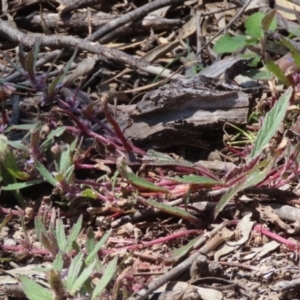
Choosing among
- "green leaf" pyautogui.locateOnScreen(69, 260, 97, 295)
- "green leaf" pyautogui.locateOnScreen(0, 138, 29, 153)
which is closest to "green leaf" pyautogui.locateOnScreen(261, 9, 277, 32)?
"green leaf" pyautogui.locateOnScreen(0, 138, 29, 153)

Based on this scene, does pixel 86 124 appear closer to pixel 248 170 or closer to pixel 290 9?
pixel 248 170

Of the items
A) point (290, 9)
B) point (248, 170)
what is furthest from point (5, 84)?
point (290, 9)

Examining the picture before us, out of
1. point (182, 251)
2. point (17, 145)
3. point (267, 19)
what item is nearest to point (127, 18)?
point (267, 19)

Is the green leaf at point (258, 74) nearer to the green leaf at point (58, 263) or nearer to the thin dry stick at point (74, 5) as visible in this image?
the thin dry stick at point (74, 5)

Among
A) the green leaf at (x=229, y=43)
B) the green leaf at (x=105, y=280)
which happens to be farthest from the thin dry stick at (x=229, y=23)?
the green leaf at (x=105, y=280)

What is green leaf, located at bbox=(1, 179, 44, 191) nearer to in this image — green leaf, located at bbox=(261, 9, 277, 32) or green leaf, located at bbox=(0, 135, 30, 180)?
green leaf, located at bbox=(0, 135, 30, 180)

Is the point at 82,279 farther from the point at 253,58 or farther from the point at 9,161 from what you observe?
the point at 253,58

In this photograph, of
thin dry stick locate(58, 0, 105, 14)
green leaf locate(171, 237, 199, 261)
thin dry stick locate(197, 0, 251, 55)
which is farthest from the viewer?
thin dry stick locate(58, 0, 105, 14)
